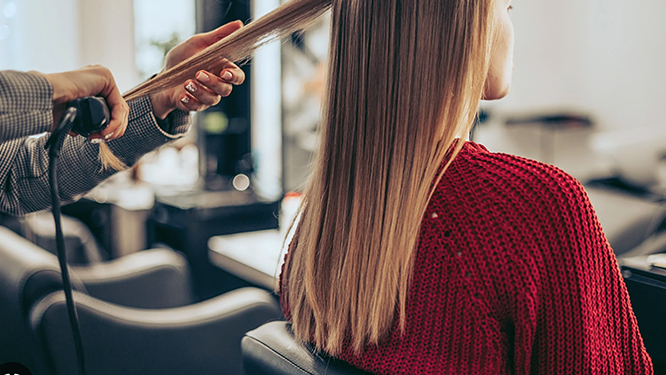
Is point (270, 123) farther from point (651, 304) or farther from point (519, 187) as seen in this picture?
point (519, 187)

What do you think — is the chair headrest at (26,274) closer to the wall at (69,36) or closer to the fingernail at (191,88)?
the fingernail at (191,88)

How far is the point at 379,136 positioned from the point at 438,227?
0.50 ft

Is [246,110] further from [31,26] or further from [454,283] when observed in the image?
[454,283]

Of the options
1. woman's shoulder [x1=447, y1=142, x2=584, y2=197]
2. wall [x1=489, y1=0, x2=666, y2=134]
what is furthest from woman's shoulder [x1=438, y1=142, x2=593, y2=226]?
wall [x1=489, y1=0, x2=666, y2=134]

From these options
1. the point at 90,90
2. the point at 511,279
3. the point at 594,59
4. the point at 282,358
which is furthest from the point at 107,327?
the point at 594,59

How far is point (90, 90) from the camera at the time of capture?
66 cm

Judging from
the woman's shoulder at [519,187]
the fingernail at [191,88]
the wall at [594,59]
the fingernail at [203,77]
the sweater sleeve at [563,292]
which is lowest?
the sweater sleeve at [563,292]

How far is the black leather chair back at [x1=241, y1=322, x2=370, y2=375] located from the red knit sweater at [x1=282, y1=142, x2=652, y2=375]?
0.37 ft

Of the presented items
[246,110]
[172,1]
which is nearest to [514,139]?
[246,110]

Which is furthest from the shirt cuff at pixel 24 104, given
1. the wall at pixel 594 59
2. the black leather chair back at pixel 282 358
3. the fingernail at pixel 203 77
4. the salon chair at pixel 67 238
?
the wall at pixel 594 59

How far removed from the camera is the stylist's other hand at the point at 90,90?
24.7 inches

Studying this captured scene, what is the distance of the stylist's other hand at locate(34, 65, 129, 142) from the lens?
2.06 feet

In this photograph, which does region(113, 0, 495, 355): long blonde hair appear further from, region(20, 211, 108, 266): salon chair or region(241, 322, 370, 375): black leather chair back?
region(20, 211, 108, 266): salon chair

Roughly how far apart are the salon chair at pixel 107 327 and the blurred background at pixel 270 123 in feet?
0.91
